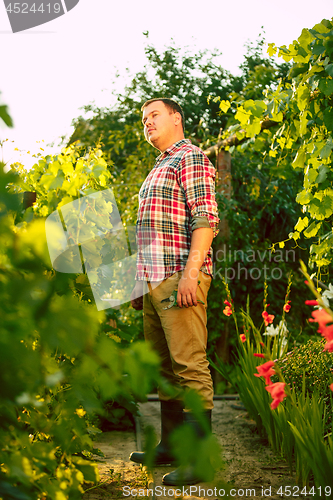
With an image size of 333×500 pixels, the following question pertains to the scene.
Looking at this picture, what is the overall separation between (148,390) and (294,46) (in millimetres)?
1846

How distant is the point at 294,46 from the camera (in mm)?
1820

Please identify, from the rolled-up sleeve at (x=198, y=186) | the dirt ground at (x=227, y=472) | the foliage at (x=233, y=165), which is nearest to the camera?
the dirt ground at (x=227, y=472)

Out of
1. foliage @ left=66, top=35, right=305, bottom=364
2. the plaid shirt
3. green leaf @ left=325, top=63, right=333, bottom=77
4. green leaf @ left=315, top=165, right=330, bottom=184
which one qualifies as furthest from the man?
foliage @ left=66, top=35, right=305, bottom=364

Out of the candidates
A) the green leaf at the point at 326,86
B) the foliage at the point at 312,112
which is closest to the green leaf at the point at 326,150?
the foliage at the point at 312,112

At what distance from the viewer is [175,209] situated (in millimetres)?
1762

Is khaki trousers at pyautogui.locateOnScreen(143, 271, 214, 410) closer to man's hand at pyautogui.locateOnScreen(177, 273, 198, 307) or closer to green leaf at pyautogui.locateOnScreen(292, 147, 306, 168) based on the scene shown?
man's hand at pyautogui.locateOnScreen(177, 273, 198, 307)

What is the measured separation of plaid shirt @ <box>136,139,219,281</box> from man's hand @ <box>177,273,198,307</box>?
0.11m

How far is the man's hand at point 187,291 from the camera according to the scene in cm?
159

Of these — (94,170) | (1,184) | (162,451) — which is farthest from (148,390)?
(162,451)

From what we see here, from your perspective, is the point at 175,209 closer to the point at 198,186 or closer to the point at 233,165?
the point at 198,186

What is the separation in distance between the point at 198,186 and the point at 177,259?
0.32 meters

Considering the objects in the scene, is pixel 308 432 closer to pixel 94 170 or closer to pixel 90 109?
pixel 94 170

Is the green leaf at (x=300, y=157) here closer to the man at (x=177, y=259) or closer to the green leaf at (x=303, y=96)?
the green leaf at (x=303, y=96)

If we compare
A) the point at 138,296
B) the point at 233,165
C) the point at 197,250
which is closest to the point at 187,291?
the point at 197,250
